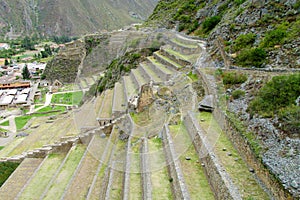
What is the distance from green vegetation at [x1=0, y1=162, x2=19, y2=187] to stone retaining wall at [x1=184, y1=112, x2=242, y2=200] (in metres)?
8.13

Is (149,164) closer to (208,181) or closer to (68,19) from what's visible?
(208,181)

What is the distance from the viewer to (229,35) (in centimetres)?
1377

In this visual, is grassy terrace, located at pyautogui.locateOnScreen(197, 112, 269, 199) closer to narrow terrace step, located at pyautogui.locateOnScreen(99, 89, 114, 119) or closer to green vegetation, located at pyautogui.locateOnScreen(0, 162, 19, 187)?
narrow terrace step, located at pyautogui.locateOnScreen(99, 89, 114, 119)

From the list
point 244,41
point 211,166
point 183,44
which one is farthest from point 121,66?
point 211,166

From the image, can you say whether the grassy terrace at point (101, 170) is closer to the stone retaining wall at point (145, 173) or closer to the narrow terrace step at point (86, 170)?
the narrow terrace step at point (86, 170)

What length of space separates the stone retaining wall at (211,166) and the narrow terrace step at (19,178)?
6.49 meters

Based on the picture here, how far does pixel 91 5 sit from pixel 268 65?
13407 centimetres

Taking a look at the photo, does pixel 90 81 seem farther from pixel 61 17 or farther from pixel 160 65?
pixel 61 17

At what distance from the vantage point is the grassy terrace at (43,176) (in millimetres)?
9727

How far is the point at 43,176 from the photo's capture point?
10641 mm

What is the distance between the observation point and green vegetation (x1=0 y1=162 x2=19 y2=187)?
12.1m

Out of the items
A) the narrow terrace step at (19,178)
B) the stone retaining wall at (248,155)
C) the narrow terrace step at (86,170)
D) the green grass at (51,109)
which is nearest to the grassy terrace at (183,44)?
the stone retaining wall at (248,155)

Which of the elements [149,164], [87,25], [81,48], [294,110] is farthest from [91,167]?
[87,25]

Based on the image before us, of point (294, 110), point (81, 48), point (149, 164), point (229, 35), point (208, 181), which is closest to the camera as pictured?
point (294, 110)
